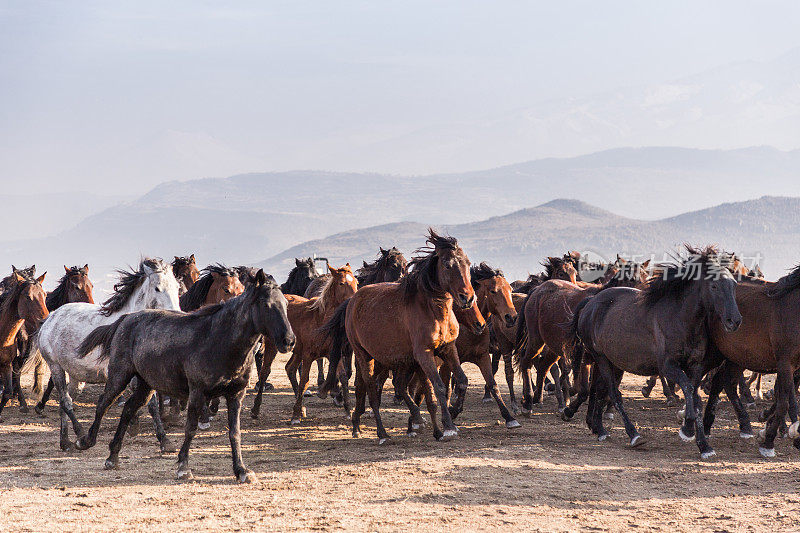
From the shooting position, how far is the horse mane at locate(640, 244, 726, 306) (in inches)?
390

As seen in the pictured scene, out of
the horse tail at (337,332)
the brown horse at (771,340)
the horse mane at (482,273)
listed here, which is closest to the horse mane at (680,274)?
the brown horse at (771,340)

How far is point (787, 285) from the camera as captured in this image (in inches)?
386

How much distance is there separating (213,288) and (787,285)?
808 centimetres

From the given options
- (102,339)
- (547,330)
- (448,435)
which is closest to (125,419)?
(102,339)

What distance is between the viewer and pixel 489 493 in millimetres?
7996

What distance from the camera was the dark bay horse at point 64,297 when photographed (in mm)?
13070

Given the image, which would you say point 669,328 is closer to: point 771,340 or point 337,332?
point 771,340

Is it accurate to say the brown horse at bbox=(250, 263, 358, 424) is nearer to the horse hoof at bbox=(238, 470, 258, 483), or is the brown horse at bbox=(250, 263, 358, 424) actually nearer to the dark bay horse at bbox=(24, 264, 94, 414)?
the dark bay horse at bbox=(24, 264, 94, 414)

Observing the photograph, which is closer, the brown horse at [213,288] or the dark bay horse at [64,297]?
the dark bay horse at [64,297]

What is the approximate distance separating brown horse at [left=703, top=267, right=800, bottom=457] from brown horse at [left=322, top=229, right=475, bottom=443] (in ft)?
9.41

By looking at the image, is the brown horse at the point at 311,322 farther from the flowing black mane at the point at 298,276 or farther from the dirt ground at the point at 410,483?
the flowing black mane at the point at 298,276

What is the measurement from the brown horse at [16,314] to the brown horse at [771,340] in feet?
28.7

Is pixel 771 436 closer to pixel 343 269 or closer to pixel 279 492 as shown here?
pixel 279 492

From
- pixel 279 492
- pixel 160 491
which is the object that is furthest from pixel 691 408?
pixel 160 491
